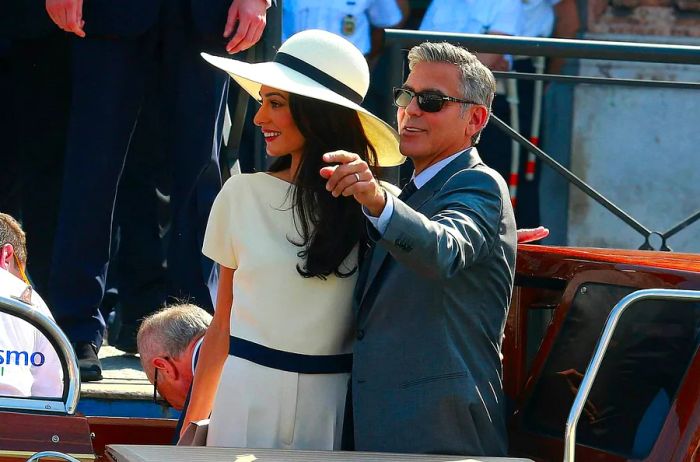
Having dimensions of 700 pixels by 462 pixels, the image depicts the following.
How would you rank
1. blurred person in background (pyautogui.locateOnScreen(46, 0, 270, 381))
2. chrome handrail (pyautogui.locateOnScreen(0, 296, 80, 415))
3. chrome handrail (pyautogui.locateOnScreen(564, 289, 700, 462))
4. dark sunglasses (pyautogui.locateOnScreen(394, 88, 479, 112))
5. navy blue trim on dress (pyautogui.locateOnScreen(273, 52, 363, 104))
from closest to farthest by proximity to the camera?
chrome handrail (pyautogui.locateOnScreen(564, 289, 700, 462)), chrome handrail (pyautogui.locateOnScreen(0, 296, 80, 415)), dark sunglasses (pyautogui.locateOnScreen(394, 88, 479, 112)), navy blue trim on dress (pyautogui.locateOnScreen(273, 52, 363, 104)), blurred person in background (pyautogui.locateOnScreen(46, 0, 270, 381))

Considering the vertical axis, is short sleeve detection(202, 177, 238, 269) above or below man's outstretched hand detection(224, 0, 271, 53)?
below

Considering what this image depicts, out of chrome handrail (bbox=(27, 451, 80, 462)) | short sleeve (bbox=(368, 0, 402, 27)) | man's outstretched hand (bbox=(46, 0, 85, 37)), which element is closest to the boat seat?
chrome handrail (bbox=(27, 451, 80, 462))

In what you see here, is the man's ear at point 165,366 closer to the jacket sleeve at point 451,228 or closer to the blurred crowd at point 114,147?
the blurred crowd at point 114,147

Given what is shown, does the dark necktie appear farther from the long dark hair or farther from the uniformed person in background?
the uniformed person in background

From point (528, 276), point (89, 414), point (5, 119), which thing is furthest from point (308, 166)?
point (5, 119)

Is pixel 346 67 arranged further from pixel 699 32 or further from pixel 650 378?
pixel 699 32

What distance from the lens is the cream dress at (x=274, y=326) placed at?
121 inches

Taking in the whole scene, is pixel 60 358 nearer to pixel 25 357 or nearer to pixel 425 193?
pixel 25 357

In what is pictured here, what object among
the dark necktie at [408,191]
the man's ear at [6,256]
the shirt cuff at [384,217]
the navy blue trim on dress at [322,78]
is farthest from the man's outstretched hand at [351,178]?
the man's ear at [6,256]

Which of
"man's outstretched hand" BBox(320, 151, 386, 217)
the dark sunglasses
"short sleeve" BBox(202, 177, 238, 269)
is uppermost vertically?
the dark sunglasses

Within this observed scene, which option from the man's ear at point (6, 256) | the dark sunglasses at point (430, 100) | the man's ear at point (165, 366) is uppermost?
the dark sunglasses at point (430, 100)

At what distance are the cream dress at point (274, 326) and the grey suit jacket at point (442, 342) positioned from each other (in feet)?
0.36

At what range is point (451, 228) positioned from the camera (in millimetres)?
2775

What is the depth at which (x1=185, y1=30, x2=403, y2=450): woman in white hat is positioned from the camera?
121 inches
